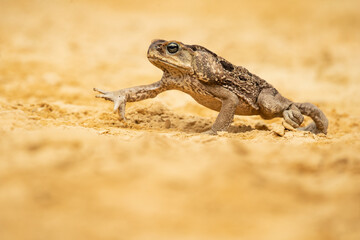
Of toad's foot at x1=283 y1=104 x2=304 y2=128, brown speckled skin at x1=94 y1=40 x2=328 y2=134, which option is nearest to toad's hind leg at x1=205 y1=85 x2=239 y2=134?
brown speckled skin at x1=94 y1=40 x2=328 y2=134

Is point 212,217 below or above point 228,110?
below

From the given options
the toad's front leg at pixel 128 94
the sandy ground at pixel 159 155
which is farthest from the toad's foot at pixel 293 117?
the toad's front leg at pixel 128 94

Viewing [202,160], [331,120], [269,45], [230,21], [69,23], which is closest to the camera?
[202,160]

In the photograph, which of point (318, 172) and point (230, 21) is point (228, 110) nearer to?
point (318, 172)

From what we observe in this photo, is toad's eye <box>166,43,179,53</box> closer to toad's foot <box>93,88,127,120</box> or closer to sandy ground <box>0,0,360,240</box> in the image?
toad's foot <box>93,88,127,120</box>

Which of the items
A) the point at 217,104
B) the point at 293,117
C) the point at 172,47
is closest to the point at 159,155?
the point at 172,47

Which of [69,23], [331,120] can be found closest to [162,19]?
[69,23]
